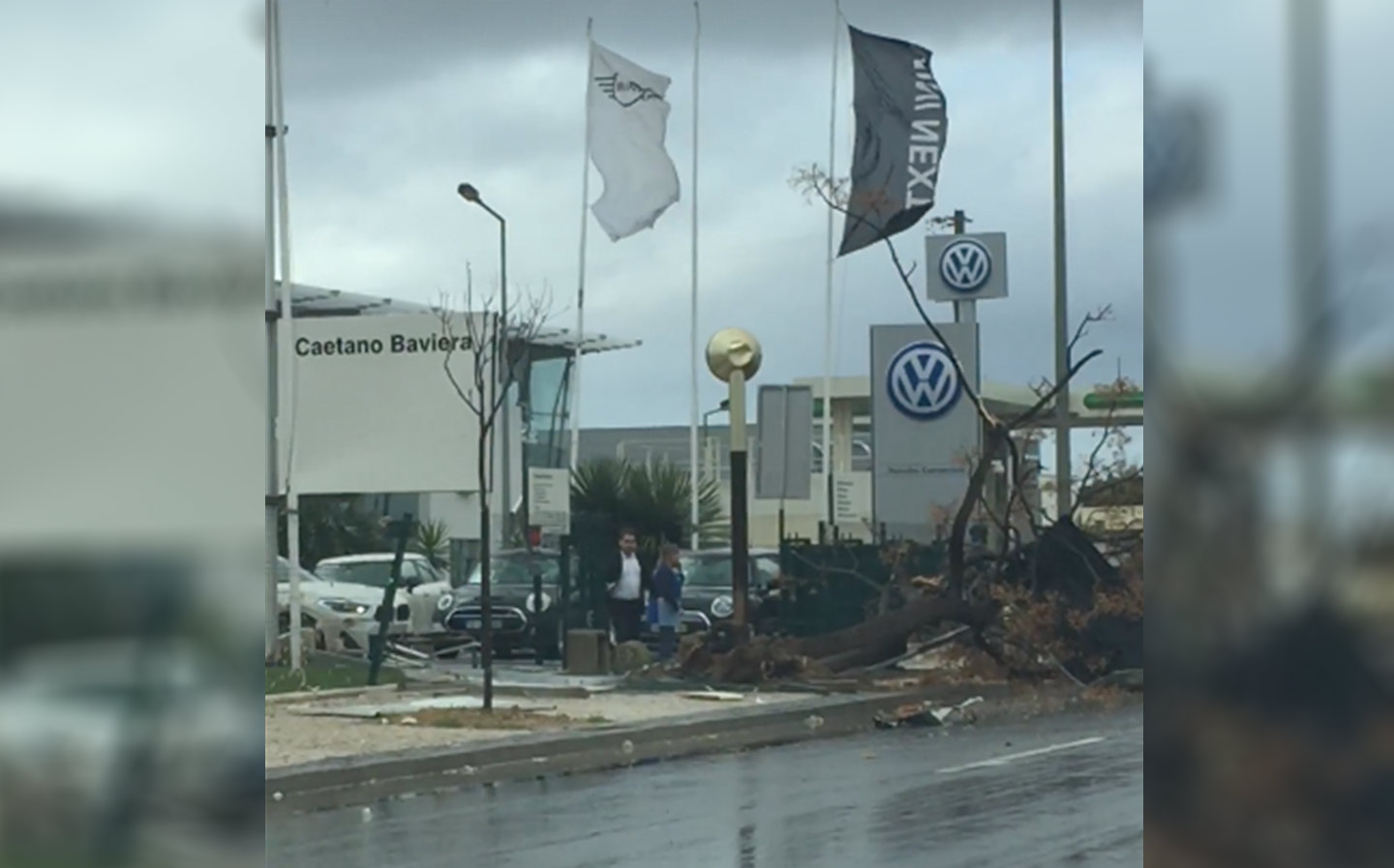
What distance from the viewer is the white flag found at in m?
3.32

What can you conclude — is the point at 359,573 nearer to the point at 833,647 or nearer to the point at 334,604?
the point at 334,604

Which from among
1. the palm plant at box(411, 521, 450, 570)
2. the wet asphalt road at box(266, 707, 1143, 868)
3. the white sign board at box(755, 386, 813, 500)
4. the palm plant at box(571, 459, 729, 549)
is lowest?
the wet asphalt road at box(266, 707, 1143, 868)

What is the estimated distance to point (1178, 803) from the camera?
1320 mm

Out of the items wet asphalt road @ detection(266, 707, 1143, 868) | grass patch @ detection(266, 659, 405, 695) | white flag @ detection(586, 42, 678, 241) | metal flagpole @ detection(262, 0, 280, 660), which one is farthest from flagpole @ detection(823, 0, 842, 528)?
grass patch @ detection(266, 659, 405, 695)

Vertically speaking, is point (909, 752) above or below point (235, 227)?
below

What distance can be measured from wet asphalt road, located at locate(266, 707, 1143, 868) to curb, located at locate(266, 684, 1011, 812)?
2.1 inches

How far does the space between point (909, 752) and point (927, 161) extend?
1.13 meters

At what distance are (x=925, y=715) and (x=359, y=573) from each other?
1.42 m

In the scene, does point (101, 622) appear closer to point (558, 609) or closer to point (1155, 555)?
point (1155, 555)

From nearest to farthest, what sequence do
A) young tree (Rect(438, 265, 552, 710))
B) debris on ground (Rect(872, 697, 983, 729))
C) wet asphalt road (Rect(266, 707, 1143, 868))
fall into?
1. wet asphalt road (Rect(266, 707, 1143, 868))
2. debris on ground (Rect(872, 697, 983, 729))
3. young tree (Rect(438, 265, 552, 710))

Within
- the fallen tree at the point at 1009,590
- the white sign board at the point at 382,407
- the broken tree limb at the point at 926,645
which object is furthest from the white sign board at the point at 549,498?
the broken tree limb at the point at 926,645

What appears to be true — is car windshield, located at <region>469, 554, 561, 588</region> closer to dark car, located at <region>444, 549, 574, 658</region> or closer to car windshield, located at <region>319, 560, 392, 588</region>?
dark car, located at <region>444, 549, 574, 658</region>

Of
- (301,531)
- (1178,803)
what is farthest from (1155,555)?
(301,531)

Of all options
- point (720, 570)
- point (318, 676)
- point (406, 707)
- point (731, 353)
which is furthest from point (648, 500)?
point (406, 707)
